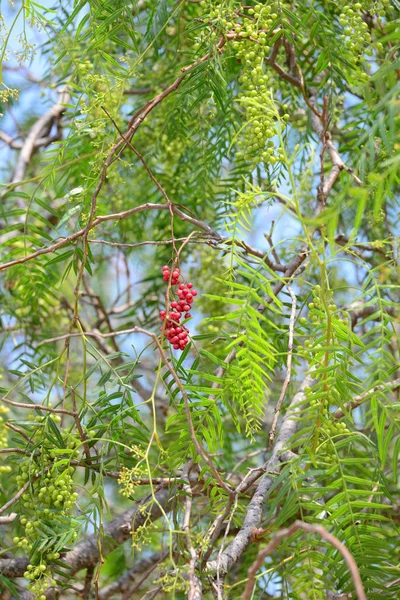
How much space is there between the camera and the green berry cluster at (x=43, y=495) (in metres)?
1.06

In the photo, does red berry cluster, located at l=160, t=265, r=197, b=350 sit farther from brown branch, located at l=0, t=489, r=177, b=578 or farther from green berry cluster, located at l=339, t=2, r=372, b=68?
green berry cluster, located at l=339, t=2, r=372, b=68

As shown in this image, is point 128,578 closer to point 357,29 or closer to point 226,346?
point 226,346

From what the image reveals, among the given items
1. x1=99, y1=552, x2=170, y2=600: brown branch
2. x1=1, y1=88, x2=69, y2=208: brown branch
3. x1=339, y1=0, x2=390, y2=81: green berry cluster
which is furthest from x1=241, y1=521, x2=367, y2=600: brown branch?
x1=1, y1=88, x2=69, y2=208: brown branch

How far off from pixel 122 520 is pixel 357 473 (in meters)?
0.52

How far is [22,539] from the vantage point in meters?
1.08

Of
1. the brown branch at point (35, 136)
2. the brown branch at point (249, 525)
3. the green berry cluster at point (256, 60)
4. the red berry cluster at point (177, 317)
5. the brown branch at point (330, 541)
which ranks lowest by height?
the brown branch at point (330, 541)

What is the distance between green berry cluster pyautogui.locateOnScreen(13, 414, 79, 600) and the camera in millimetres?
1060

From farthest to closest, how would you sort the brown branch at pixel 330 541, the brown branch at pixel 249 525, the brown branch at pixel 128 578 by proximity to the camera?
1. the brown branch at pixel 128 578
2. the brown branch at pixel 249 525
3. the brown branch at pixel 330 541

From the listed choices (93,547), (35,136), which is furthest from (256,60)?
(35,136)

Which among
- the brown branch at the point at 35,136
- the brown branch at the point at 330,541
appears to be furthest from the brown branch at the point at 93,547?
the brown branch at the point at 35,136

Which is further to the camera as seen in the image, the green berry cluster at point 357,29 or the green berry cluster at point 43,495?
the green berry cluster at point 357,29

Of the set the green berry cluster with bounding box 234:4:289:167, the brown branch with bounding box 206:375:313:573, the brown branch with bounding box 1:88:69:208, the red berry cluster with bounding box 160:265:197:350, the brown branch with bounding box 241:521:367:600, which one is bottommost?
the brown branch with bounding box 241:521:367:600

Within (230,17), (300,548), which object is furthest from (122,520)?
(230,17)

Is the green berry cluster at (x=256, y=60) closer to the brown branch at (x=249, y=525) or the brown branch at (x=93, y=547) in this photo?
the brown branch at (x=249, y=525)
